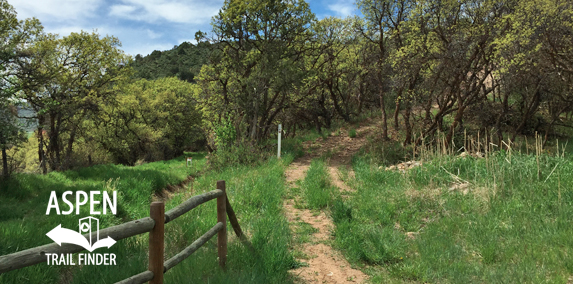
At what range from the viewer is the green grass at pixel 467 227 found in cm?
400

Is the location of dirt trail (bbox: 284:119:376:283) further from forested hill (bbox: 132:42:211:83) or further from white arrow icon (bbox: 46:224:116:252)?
forested hill (bbox: 132:42:211:83)

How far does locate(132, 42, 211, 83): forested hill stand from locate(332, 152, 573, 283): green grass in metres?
61.5

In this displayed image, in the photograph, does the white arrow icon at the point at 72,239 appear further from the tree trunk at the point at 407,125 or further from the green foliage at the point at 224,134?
the tree trunk at the point at 407,125

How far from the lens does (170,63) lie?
255 feet

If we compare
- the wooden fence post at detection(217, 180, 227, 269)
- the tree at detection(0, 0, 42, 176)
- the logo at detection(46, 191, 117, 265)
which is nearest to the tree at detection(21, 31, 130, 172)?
the tree at detection(0, 0, 42, 176)

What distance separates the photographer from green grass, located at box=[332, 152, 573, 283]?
4.00 m

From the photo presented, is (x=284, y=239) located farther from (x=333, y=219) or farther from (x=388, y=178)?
(x=388, y=178)

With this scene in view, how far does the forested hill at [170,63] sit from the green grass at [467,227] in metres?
61.5

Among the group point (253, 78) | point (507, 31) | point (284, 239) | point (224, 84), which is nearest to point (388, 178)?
point (284, 239)

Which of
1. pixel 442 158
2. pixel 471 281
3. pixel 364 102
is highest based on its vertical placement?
pixel 364 102

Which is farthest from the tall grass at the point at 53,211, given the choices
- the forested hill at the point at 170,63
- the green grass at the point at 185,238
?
the forested hill at the point at 170,63

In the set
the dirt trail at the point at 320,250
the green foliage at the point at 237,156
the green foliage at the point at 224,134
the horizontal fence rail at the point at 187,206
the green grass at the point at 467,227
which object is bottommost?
the dirt trail at the point at 320,250

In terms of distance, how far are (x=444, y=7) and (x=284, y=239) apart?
1114 centimetres

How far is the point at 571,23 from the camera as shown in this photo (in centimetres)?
960
